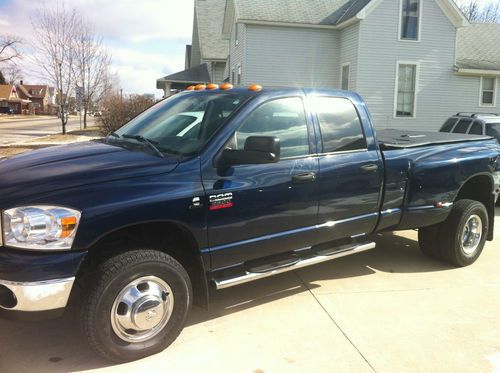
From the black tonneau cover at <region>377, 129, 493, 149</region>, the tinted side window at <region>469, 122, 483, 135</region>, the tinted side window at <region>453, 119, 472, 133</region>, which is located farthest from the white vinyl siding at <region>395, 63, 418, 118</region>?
the black tonneau cover at <region>377, 129, 493, 149</region>

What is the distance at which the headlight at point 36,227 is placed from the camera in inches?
118

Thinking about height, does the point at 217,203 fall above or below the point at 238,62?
below

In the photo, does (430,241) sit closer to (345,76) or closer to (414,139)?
(414,139)

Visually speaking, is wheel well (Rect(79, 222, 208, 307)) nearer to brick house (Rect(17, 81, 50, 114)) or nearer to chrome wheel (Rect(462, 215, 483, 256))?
chrome wheel (Rect(462, 215, 483, 256))

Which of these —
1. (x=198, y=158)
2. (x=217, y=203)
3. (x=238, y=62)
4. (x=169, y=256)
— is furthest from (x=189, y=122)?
(x=238, y=62)

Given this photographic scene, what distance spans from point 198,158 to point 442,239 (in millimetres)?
3284

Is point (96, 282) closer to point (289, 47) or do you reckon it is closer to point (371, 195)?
A: point (371, 195)

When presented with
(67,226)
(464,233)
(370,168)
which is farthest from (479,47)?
(67,226)

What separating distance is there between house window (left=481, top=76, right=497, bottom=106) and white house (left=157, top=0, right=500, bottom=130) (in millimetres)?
39

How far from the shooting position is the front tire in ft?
10.5

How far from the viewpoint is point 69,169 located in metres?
3.39

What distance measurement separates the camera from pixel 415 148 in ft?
16.6

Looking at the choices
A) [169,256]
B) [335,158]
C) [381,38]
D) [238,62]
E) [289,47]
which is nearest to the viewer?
[169,256]

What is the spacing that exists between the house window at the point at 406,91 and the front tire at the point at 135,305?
1838 cm
